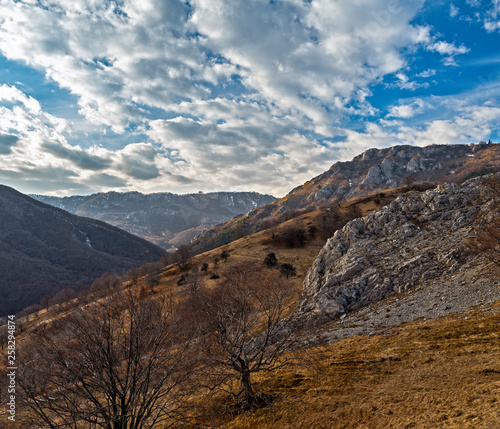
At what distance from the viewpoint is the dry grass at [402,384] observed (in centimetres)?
991

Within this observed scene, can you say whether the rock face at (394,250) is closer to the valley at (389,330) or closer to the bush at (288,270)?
the valley at (389,330)

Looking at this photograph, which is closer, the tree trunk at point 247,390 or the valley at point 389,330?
the valley at point 389,330

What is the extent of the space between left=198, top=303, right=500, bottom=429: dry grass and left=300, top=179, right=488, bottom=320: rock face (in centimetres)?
1172

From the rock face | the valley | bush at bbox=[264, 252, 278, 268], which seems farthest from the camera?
bush at bbox=[264, 252, 278, 268]

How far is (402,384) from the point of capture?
511 inches

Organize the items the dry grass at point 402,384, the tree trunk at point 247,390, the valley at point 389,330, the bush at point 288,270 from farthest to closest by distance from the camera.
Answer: the bush at point 288,270
the tree trunk at point 247,390
the valley at point 389,330
the dry grass at point 402,384

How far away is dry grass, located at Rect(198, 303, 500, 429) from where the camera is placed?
32.5ft

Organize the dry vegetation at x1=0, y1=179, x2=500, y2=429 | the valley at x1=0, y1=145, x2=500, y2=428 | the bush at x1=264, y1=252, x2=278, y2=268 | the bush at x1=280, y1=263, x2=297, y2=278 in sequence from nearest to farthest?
the dry vegetation at x1=0, y1=179, x2=500, y2=429 < the valley at x1=0, y1=145, x2=500, y2=428 < the bush at x1=280, y1=263, x2=297, y2=278 < the bush at x1=264, y1=252, x2=278, y2=268

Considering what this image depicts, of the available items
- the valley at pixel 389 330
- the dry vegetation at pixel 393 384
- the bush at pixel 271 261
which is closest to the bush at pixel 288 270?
the bush at pixel 271 261

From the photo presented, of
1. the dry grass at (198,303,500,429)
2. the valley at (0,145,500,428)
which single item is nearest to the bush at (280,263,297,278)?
the valley at (0,145,500,428)

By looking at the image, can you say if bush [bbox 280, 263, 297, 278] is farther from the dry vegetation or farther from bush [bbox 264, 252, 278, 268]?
the dry vegetation

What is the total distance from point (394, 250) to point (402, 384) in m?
29.9

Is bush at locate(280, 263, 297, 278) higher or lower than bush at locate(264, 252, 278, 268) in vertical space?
lower

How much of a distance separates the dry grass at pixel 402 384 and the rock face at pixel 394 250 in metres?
11.7
